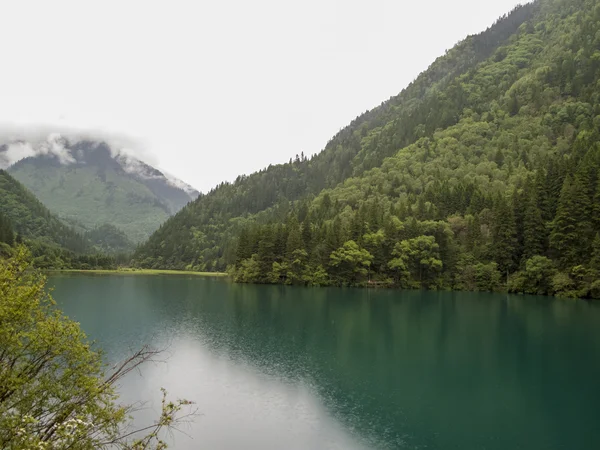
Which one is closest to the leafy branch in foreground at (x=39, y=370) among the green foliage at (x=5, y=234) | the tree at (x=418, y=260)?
the tree at (x=418, y=260)

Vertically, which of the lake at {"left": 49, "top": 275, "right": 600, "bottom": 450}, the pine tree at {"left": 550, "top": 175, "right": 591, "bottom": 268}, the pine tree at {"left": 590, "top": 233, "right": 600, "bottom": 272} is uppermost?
the pine tree at {"left": 550, "top": 175, "right": 591, "bottom": 268}

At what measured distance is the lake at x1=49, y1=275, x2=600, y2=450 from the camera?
2267cm

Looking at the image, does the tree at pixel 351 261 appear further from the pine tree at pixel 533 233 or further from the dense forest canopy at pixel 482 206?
the pine tree at pixel 533 233

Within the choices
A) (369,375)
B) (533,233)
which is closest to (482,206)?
(533,233)

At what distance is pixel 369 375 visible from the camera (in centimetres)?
3356

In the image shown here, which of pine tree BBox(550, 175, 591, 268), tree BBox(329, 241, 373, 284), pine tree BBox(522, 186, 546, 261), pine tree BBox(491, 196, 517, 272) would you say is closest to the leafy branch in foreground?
pine tree BBox(550, 175, 591, 268)

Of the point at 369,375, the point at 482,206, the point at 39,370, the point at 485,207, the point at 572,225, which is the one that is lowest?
the point at 369,375

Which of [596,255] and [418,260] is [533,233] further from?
[418,260]

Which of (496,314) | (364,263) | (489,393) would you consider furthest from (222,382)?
(364,263)

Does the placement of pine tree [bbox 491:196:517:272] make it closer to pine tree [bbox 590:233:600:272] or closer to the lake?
pine tree [bbox 590:233:600:272]

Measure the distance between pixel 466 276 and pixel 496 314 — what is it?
48.3 metres

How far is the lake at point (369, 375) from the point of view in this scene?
74.4ft

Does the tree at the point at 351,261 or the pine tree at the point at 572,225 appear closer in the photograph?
the pine tree at the point at 572,225

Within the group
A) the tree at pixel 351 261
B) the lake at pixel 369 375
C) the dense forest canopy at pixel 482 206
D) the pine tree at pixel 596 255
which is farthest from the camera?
the tree at pixel 351 261
